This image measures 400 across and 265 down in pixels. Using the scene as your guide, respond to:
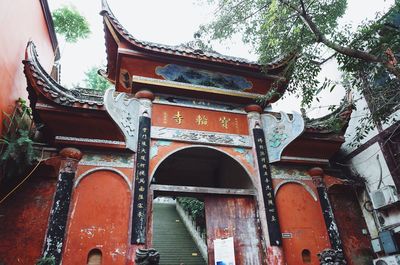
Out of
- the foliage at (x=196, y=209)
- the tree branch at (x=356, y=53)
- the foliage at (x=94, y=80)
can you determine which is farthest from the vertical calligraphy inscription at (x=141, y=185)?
the foliage at (x=94, y=80)

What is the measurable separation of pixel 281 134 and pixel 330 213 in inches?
80.9

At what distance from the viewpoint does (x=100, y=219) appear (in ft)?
18.2

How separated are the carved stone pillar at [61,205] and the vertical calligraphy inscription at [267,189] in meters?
3.83

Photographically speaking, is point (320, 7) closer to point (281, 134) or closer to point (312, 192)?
point (281, 134)

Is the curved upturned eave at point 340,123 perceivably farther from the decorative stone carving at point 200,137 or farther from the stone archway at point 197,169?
the stone archway at point 197,169

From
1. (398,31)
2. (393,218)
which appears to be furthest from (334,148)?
(398,31)

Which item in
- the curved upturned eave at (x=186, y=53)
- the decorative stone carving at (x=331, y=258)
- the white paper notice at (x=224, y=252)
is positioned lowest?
the decorative stone carving at (x=331, y=258)

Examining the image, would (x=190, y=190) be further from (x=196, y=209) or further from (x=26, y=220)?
(x=196, y=209)

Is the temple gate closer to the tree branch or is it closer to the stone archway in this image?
the stone archway

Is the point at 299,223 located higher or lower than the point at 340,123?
lower

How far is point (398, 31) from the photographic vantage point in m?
5.27

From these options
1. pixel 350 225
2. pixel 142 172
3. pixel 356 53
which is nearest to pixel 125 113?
pixel 142 172

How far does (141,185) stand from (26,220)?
6.67 feet

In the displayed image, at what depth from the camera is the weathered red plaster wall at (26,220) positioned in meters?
5.09
